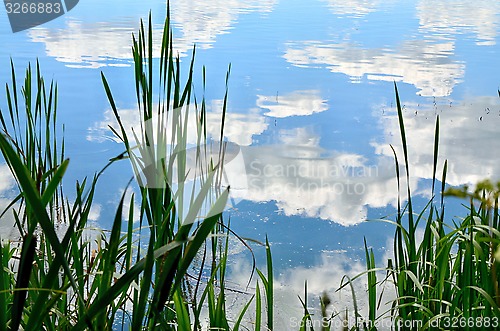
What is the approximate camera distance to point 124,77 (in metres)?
5.32

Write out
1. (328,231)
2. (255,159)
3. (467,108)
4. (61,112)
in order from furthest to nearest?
(467,108) < (61,112) < (255,159) < (328,231)

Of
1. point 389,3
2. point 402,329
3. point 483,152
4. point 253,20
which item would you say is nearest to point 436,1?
point 389,3

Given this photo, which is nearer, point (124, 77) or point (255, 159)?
point (255, 159)

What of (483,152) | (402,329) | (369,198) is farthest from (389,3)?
(402,329)

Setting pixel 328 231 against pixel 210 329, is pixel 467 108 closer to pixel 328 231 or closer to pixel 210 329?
pixel 328 231

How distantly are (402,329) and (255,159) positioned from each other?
2245 mm

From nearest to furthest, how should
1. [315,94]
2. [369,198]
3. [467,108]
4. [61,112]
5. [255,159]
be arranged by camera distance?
[369,198], [255,159], [61,112], [467,108], [315,94]

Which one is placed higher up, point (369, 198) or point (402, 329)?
point (402, 329)

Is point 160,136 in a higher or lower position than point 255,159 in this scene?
higher

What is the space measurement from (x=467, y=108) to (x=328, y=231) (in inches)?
89.5

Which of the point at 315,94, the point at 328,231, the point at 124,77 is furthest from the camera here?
the point at 124,77

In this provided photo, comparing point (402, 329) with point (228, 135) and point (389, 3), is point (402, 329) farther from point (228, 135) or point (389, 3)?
point (389, 3)

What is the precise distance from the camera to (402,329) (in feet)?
4.48

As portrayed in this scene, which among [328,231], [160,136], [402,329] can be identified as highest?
[160,136]
